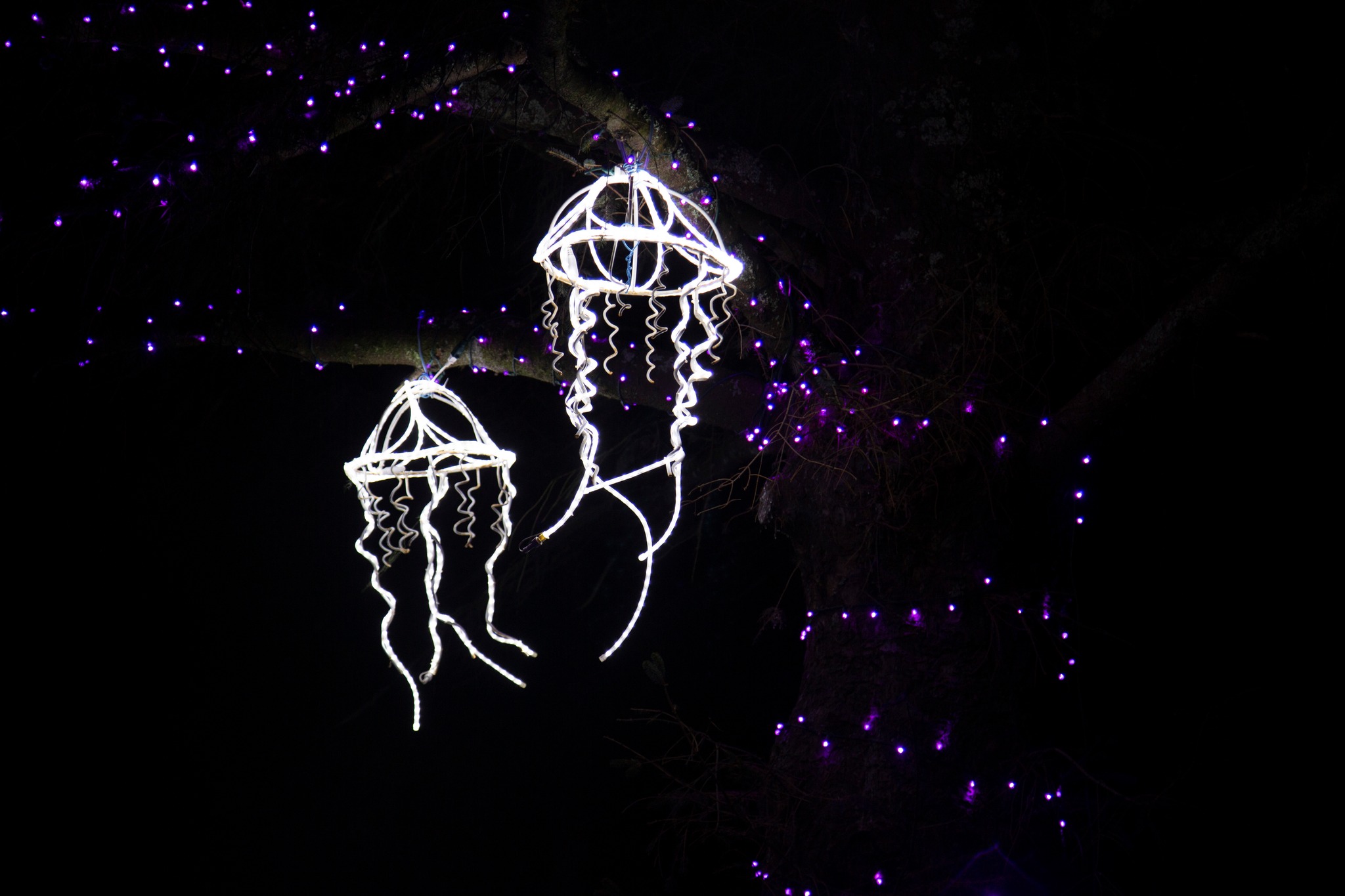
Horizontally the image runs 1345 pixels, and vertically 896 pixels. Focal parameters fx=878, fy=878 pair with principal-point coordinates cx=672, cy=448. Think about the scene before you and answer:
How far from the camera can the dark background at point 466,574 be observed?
8.39ft

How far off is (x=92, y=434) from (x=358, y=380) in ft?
3.24

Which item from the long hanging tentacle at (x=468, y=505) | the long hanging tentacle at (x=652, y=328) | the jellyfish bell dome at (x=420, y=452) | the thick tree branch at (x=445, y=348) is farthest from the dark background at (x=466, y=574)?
the jellyfish bell dome at (x=420, y=452)

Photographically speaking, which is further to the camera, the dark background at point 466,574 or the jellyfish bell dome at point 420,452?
the dark background at point 466,574

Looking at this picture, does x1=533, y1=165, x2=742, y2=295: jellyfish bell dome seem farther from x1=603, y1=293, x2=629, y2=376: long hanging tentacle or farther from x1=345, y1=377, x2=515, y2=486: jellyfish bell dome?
x1=345, y1=377, x2=515, y2=486: jellyfish bell dome

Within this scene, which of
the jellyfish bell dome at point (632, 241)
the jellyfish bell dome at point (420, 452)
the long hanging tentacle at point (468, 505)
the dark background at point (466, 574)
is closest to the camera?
the jellyfish bell dome at point (632, 241)

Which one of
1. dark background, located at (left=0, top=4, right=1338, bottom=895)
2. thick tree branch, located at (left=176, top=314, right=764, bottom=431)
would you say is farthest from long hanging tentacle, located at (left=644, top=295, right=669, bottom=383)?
dark background, located at (left=0, top=4, right=1338, bottom=895)

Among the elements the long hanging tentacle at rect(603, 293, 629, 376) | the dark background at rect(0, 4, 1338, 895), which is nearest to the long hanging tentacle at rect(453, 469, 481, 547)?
the dark background at rect(0, 4, 1338, 895)

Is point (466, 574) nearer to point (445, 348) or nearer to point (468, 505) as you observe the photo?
point (468, 505)

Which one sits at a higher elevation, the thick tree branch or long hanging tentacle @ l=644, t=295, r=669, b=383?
the thick tree branch

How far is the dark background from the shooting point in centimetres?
256

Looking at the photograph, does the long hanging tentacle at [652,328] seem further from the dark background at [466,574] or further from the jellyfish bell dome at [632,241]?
the dark background at [466,574]

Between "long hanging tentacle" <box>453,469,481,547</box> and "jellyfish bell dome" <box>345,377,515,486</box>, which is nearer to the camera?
"jellyfish bell dome" <box>345,377,515,486</box>

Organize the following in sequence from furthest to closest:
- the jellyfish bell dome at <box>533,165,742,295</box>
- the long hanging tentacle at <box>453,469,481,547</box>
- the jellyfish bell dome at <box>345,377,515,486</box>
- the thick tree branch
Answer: the thick tree branch < the long hanging tentacle at <box>453,469,481,547</box> < the jellyfish bell dome at <box>345,377,515,486</box> < the jellyfish bell dome at <box>533,165,742,295</box>

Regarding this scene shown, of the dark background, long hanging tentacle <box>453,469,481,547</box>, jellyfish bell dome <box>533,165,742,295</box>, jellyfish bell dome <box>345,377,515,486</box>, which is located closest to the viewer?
jellyfish bell dome <box>533,165,742,295</box>
